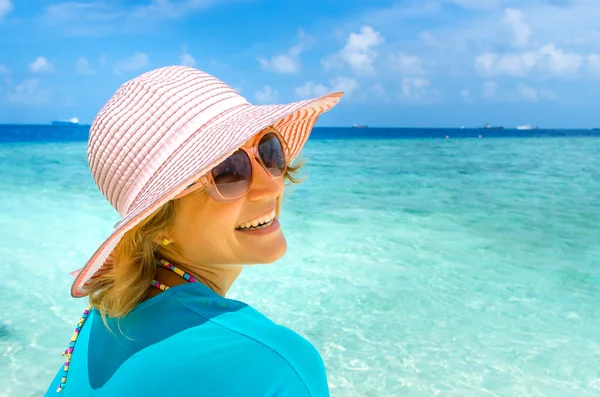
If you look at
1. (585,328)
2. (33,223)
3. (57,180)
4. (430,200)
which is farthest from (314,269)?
(57,180)

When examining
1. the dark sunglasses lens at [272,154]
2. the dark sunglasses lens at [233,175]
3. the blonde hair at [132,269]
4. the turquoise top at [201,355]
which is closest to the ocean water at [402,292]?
the dark sunglasses lens at [272,154]

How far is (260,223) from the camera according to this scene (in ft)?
4.56

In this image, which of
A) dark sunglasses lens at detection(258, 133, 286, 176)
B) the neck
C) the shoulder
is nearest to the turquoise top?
the shoulder

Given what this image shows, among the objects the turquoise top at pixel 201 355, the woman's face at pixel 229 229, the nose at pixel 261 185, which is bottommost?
the turquoise top at pixel 201 355

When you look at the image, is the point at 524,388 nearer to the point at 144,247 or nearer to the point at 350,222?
the point at 144,247

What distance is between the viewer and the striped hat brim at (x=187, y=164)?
1173 millimetres

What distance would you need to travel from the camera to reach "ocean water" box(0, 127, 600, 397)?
12.4 ft

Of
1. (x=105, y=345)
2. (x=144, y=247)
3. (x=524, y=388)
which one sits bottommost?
(x=524, y=388)

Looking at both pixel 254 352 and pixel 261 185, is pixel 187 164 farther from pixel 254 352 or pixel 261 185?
pixel 254 352

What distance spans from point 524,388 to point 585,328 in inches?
47.1

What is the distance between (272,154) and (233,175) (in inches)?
6.5

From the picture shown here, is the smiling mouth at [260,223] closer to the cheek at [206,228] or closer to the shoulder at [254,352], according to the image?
the cheek at [206,228]

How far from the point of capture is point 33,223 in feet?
26.1

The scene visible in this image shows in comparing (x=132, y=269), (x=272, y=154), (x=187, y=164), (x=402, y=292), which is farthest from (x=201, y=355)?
(x=402, y=292)
